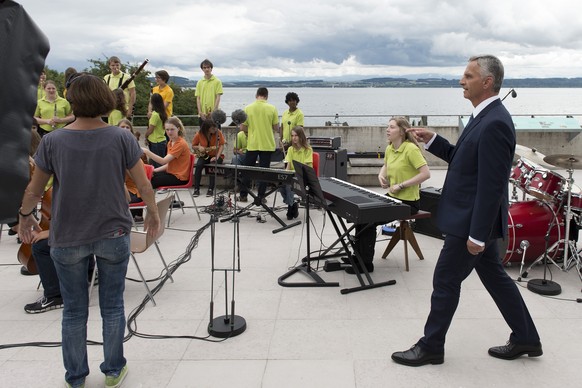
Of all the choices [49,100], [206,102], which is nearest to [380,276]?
[206,102]

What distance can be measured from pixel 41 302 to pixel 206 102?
554cm

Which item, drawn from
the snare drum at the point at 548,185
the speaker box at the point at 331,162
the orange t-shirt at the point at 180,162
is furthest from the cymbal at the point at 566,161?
the speaker box at the point at 331,162

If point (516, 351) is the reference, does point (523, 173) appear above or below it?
above

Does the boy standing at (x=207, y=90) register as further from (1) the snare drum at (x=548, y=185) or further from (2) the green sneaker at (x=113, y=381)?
(2) the green sneaker at (x=113, y=381)

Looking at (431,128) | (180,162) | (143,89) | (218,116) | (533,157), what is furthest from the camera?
(143,89)

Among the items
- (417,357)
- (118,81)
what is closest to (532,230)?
(417,357)

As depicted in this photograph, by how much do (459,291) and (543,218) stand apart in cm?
221

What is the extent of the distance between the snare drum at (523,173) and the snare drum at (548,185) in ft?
0.31

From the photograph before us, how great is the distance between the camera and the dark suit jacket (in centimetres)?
284

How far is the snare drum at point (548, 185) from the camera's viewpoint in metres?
4.68

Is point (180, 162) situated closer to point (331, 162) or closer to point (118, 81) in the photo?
point (118, 81)

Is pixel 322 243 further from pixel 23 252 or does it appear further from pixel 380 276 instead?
pixel 23 252

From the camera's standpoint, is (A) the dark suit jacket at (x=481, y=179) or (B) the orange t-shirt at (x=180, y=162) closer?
(A) the dark suit jacket at (x=481, y=179)

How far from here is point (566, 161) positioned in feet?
15.0
